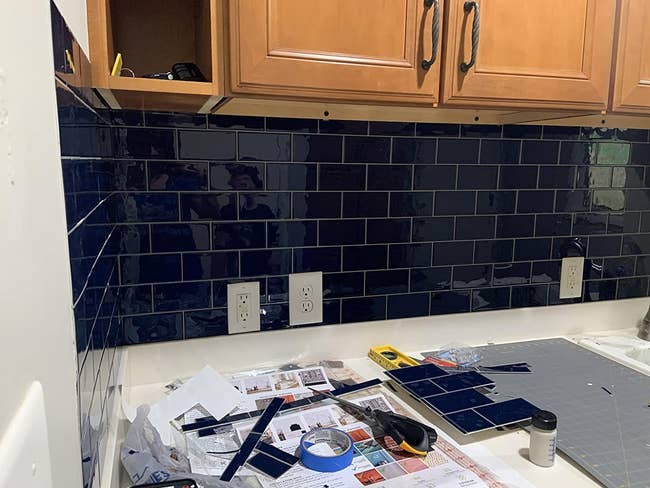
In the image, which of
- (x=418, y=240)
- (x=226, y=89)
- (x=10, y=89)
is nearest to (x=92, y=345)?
(x=10, y=89)

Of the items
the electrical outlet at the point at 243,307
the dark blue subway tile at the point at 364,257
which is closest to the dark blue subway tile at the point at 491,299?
the dark blue subway tile at the point at 364,257

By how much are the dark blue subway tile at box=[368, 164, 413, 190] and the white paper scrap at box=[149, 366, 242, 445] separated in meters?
0.61

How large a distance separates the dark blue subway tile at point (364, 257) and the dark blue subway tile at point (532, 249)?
1.39 feet

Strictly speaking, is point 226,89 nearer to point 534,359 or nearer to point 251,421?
point 251,421

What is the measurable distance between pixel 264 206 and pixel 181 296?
0.29m

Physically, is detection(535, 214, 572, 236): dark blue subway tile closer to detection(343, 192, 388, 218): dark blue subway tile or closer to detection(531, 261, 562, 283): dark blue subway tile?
detection(531, 261, 562, 283): dark blue subway tile

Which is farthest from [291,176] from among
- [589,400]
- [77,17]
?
[589,400]

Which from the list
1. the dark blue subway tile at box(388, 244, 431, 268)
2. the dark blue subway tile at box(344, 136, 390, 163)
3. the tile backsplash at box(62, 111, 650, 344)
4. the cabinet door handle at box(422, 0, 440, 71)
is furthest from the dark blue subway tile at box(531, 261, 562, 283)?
the cabinet door handle at box(422, 0, 440, 71)

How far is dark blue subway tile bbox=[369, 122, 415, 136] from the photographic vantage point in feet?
4.27

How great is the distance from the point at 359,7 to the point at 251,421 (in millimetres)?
816

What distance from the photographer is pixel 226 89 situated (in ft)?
2.94

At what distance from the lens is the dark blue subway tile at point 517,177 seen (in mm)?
1440

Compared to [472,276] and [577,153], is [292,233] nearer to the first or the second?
[472,276]

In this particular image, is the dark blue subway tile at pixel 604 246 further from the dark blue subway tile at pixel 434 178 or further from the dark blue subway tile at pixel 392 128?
the dark blue subway tile at pixel 392 128
